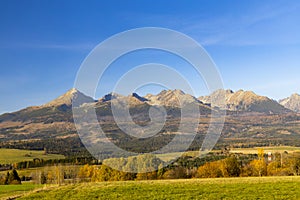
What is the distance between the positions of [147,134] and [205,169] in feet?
199

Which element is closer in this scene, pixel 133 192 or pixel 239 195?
pixel 239 195

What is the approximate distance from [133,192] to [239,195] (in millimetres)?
10918

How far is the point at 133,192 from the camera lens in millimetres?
36531

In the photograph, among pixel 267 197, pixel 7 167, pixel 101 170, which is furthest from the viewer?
pixel 7 167

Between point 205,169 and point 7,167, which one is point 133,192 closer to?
point 205,169

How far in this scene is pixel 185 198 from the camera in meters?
30.7

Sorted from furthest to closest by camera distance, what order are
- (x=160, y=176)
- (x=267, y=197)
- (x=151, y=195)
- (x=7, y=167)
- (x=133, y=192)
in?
(x=7, y=167) < (x=160, y=176) < (x=133, y=192) < (x=151, y=195) < (x=267, y=197)

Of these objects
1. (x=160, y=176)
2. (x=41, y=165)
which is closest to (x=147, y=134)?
(x=160, y=176)

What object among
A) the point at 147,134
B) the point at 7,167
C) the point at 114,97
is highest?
the point at 114,97

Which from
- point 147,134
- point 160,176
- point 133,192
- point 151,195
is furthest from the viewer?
point 160,176

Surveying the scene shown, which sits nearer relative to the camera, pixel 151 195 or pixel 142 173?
pixel 151 195

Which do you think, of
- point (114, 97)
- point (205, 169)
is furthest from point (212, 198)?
point (205, 169)

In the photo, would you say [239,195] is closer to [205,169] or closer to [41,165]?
[205,169]

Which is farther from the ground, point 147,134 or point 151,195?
point 147,134
